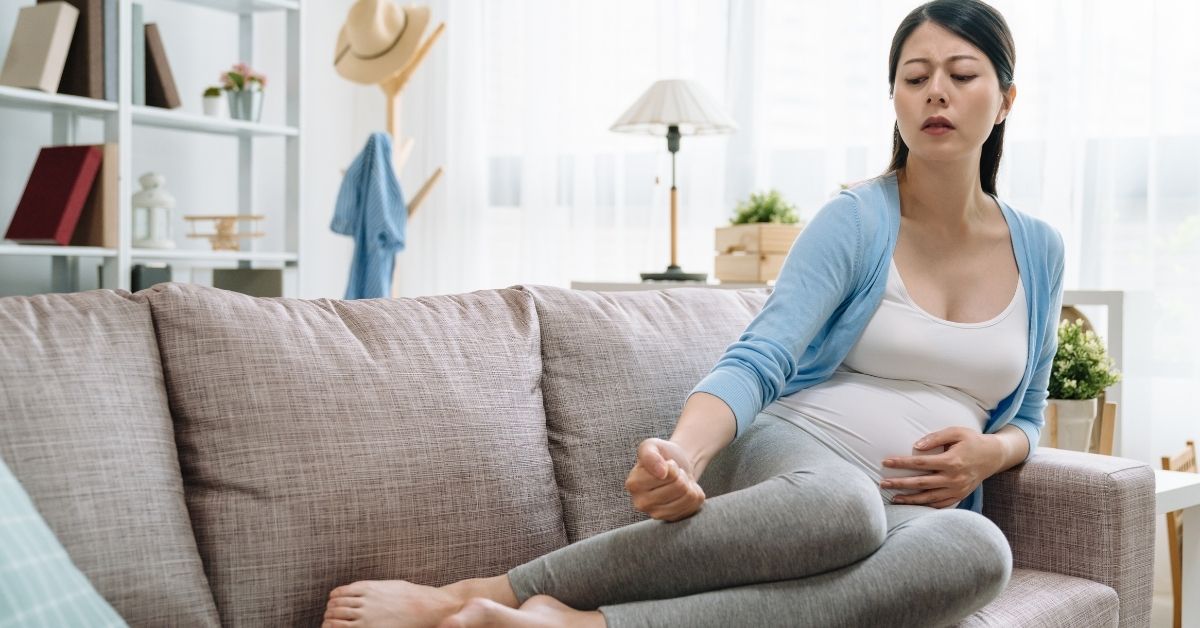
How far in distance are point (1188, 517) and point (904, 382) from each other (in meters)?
0.79

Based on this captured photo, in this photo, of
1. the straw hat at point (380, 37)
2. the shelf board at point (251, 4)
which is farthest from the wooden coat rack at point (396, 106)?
the shelf board at point (251, 4)

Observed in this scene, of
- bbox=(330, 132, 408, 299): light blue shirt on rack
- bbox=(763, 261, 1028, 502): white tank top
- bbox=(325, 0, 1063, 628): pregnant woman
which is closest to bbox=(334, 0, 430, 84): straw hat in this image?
bbox=(330, 132, 408, 299): light blue shirt on rack

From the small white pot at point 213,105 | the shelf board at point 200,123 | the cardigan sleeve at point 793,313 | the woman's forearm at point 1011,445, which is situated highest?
the small white pot at point 213,105

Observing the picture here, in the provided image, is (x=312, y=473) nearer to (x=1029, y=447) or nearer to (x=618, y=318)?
(x=618, y=318)

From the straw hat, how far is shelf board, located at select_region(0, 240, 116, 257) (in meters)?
1.10

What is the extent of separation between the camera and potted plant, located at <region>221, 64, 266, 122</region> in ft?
11.8

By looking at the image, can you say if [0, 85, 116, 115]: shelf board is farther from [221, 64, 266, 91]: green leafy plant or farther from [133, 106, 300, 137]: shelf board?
[221, 64, 266, 91]: green leafy plant

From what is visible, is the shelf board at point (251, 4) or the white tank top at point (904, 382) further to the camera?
the shelf board at point (251, 4)

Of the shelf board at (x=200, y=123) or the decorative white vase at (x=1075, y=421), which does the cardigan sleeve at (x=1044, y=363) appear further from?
the shelf board at (x=200, y=123)

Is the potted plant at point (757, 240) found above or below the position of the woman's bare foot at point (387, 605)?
above

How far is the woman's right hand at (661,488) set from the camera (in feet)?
4.02

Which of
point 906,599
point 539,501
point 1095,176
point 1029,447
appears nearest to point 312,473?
point 539,501

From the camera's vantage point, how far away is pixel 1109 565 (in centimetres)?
160

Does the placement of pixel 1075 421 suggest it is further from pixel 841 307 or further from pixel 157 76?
pixel 157 76
